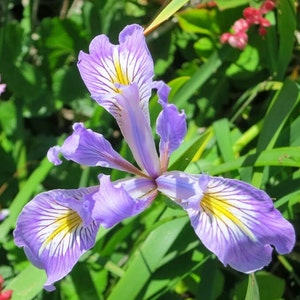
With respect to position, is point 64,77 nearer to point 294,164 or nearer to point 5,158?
Result: point 5,158

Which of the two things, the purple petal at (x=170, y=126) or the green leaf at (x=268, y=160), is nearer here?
the purple petal at (x=170, y=126)

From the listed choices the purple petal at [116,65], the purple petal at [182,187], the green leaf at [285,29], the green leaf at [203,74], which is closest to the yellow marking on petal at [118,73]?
the purple petal at [116,65]

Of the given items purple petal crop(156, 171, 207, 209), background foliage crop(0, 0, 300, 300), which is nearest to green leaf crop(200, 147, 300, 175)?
background foliage crop(0, 0, 300, 300)

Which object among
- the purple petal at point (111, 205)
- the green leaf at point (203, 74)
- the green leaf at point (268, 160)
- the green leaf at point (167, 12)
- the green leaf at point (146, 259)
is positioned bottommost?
the green leaf at point (146, 259)

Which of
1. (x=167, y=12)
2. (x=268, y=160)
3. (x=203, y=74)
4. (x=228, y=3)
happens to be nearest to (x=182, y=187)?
(x=268, y=160)

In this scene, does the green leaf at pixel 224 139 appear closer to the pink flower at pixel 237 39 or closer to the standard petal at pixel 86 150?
the pink flower at pixel 237 39

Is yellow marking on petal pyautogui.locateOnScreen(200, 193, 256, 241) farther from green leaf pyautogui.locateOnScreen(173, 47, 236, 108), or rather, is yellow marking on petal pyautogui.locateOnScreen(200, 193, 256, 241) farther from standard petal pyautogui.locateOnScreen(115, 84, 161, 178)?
green leaf pyautogui.locateOnScreen(173, 47, 236, 108)
